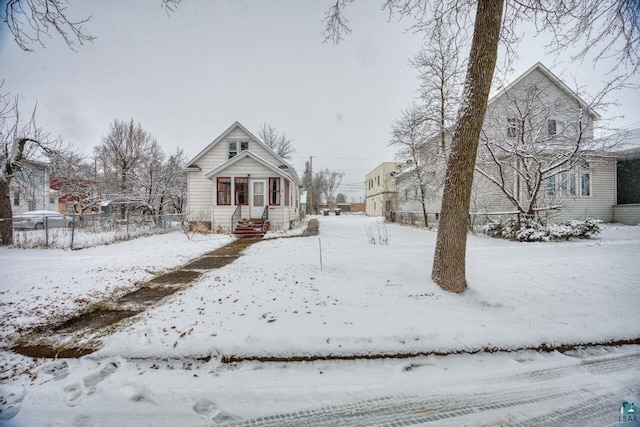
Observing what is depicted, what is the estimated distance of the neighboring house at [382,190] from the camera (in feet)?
89.0

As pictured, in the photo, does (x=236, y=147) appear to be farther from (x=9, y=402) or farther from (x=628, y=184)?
(x=628, y=184)

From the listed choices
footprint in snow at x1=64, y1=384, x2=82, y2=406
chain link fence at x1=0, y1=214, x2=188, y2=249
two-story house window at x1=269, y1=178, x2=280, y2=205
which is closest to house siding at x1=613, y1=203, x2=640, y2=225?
two-story house window at x1=269, y1=178, x2=280, y2=205

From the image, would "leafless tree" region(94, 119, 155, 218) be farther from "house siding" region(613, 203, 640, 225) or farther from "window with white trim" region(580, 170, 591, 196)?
"house siding" region(613, 203, 640, 225)

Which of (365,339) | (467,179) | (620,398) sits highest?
(467,179)

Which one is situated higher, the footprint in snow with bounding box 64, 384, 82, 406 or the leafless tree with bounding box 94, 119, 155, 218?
the leafless tree with bounding box 94, 119, 155, 218

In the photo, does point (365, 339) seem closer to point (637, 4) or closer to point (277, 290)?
point (277, 290)

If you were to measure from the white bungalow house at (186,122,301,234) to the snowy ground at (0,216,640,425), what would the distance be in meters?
8.32

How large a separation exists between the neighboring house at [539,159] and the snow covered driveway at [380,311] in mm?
5353

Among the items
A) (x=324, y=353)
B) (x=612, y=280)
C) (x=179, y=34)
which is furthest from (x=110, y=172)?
(x=612, y=280)

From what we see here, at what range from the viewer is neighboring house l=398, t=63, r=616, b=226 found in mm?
9820

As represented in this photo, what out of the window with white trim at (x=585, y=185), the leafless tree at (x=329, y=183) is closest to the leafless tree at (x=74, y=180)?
the window with white trim at (x=585, y=185)

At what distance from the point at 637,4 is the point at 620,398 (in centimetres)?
651

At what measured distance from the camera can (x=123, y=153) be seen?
68.2ft

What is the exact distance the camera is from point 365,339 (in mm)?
3025
